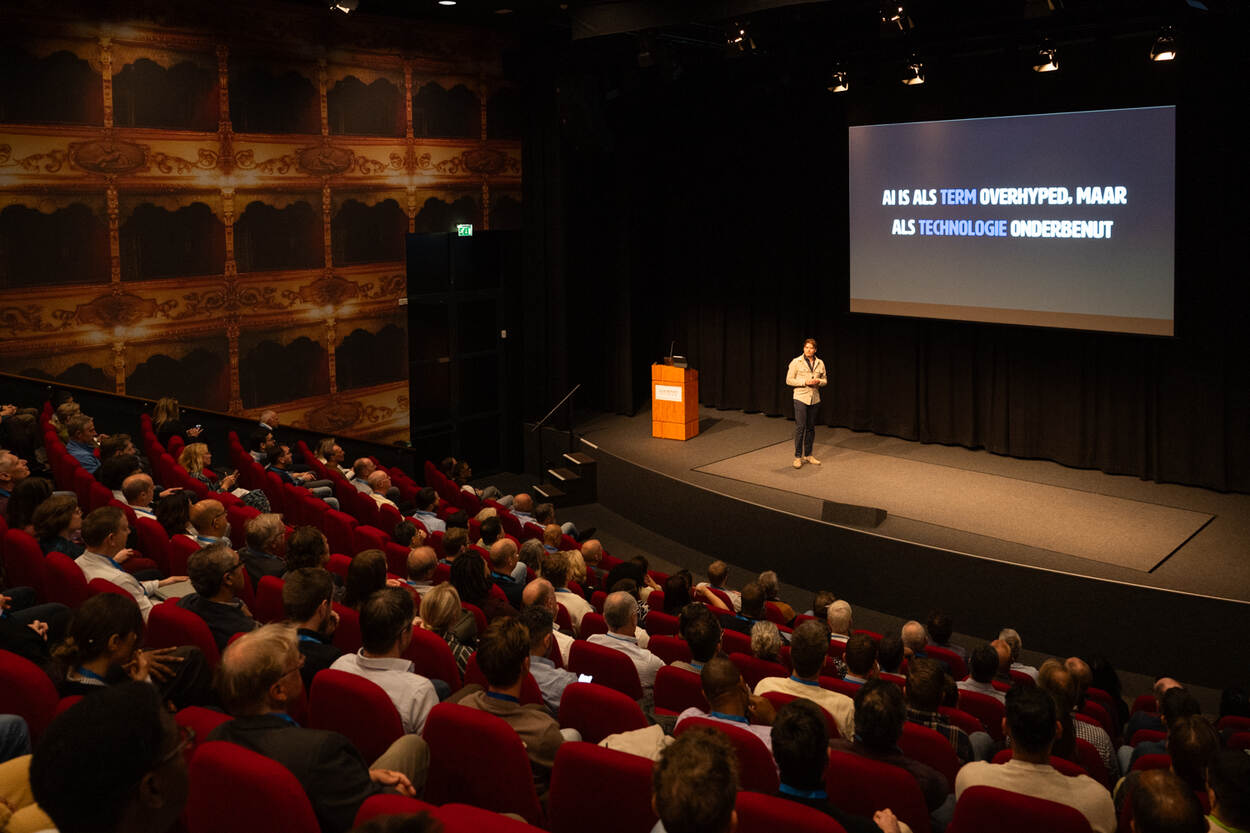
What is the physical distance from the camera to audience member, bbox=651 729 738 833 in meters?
2.02

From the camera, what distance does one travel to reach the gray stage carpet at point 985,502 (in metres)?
8.38

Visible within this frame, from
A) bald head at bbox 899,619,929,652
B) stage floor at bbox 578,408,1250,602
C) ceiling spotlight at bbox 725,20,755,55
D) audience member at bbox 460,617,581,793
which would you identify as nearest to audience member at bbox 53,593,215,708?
audience member at bbox 460,617,581,793

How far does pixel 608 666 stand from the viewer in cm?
420

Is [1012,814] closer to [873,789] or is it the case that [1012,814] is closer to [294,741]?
[873,789]

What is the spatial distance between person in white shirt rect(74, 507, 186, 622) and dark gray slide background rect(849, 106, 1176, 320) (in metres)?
8.53

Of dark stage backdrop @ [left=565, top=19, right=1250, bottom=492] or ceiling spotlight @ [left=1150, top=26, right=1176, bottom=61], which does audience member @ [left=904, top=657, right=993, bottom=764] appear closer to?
ceiling spotlight @ [left=1150, top=26, right=1176, bottom=61]

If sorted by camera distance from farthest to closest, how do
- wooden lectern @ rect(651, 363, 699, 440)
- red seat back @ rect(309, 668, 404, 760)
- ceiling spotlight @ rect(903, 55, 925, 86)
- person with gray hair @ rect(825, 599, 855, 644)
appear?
wooden lectern @ rect(651, 363, 699, 440)
ceiling spotlight @ rect(903, 55, 925, 86)
person with gray hair @ rect(825, 599, 855, 644)
red seat back @ rect(309, 668, 404, 760)

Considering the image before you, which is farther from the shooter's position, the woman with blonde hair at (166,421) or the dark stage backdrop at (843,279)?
the dark stage backdrop at (843,279)

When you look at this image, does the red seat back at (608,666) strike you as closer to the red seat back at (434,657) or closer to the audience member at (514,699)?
the red seat back at (434,657)

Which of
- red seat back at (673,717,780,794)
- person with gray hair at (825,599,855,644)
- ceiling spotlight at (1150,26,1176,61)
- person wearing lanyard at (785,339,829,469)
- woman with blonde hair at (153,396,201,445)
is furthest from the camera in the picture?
person wearing lanyard at (785,339,829,469)

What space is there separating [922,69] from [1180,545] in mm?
4826

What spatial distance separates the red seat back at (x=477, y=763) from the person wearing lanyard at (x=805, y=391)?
26.2 ft

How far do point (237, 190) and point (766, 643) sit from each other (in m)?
7.75

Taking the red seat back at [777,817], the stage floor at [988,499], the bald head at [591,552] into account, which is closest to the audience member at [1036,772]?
the red seat back at [777,817]
